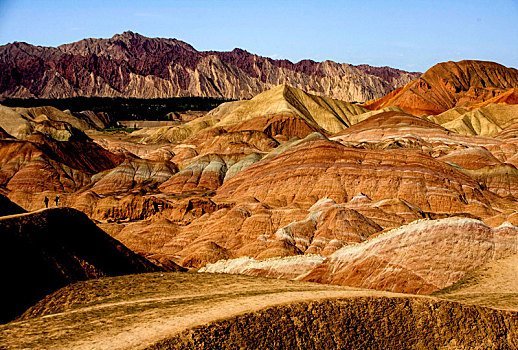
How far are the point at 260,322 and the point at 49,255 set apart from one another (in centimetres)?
1467

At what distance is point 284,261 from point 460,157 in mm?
66350

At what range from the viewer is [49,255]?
28891 millimetres

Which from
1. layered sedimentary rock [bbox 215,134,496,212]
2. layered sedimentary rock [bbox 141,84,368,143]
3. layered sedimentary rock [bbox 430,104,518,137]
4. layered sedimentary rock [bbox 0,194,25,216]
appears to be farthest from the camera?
layered sedimentary rock [bbox 430,104,518,137]

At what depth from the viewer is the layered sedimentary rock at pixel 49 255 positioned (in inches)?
1043

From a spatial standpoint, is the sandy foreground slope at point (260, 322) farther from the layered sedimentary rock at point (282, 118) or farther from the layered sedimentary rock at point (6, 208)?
the layered sedimentary rock at point (282, 118)

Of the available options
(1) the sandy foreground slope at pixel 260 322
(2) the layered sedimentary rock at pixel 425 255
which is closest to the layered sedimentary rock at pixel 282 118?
(2) the layered sedimentary rock at pixel 425 255

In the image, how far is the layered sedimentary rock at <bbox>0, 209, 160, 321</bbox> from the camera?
26500 millimetres

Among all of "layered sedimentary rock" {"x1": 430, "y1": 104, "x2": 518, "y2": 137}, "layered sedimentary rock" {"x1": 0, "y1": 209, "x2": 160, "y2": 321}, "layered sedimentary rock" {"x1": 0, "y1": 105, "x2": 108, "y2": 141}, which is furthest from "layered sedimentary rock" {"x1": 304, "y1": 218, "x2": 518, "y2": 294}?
"layered sedimentary rock" {"x1": 430, "y1": 104, "x2": 518, "y2": 137}

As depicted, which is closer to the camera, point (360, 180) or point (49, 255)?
point (49, 255)

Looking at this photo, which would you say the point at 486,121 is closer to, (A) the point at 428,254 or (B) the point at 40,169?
(B) the point at 40,169

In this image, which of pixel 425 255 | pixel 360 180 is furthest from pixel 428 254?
pixel 360 180

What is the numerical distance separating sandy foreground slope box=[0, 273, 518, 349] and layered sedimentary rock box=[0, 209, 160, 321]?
173 centimetres

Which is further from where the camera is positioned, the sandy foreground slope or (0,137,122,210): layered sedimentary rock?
(0,137,122,210): layered sedimentary rock

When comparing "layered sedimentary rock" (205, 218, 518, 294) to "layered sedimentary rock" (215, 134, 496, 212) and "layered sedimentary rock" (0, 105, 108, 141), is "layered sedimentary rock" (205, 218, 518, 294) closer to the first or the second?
"layered sedimentary rock" (215, 134, 496, 212)
